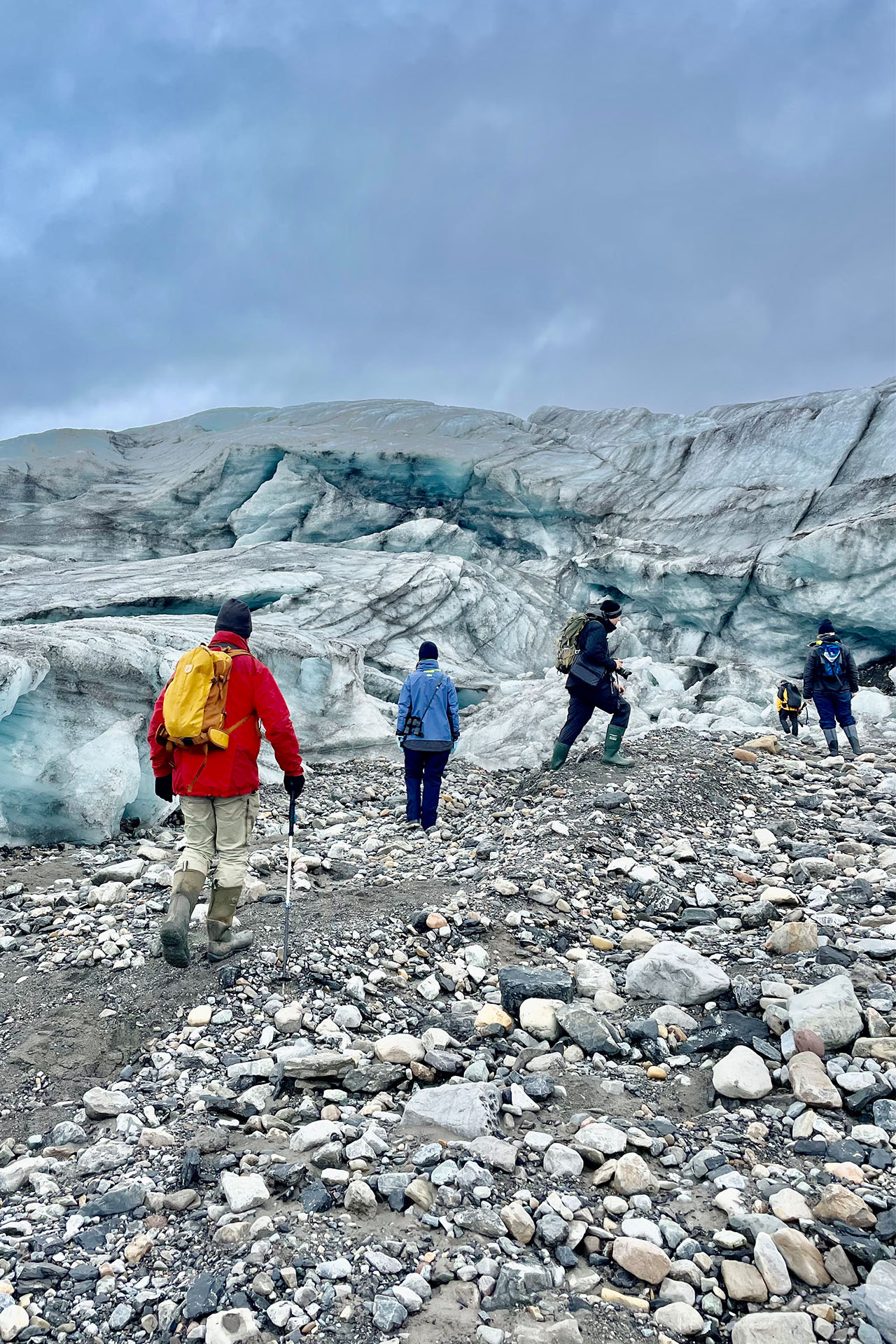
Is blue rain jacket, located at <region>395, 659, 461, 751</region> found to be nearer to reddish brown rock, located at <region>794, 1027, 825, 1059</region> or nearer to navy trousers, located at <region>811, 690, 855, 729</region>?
reddish brown rock, located at <region>794, 1027, 825, 1059</region>

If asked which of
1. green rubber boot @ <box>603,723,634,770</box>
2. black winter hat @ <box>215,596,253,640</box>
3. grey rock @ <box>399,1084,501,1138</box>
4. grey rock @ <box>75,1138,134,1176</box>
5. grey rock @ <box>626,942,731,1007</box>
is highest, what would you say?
black winter hat @ <box>215,596,253,640</box>

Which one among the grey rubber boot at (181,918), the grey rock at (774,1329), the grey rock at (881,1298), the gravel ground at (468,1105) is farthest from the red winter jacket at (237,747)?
the grey rock at (881,1298)

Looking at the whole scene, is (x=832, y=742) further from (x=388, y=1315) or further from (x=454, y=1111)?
(x=388, y=1315)

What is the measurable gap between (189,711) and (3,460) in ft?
130

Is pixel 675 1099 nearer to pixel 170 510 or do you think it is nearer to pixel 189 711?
pixel 189 711

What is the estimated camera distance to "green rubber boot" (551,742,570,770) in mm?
9148

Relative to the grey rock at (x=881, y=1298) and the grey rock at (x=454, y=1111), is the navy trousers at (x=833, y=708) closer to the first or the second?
the grey rock at (x=454, y=1111)

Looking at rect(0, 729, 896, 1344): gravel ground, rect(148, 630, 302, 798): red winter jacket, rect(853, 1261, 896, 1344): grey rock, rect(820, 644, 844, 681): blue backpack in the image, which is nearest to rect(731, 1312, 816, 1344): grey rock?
rect(0, 729, 896, 1344): gravel ground

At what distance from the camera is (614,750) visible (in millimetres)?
8867

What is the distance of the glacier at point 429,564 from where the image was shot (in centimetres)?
971

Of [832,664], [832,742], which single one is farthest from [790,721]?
[832,664]

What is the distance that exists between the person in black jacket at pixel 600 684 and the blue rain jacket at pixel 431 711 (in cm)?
144

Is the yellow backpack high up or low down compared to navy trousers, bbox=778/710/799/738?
up

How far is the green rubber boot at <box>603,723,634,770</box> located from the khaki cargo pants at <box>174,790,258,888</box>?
4.89m
